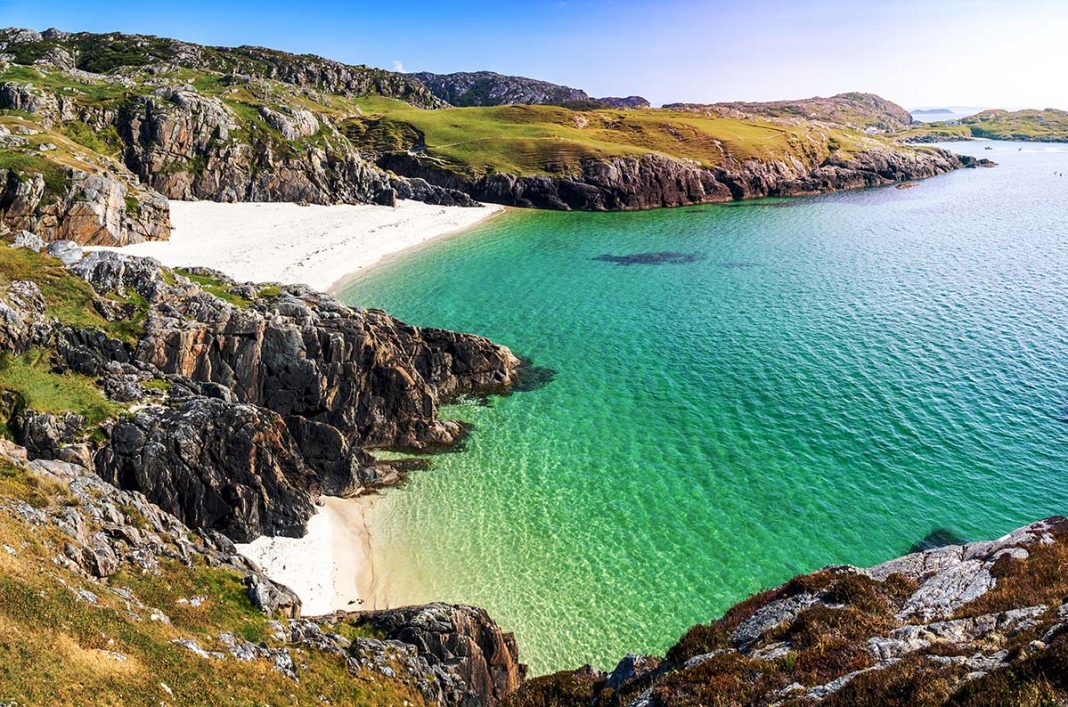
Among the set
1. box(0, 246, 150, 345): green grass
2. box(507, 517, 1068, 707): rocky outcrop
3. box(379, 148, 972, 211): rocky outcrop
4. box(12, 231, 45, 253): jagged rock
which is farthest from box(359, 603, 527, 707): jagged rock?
box(379, 148, 972, 211): rocky outcrop

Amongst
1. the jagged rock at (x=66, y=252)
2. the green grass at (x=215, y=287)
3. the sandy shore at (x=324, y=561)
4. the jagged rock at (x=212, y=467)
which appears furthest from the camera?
the green grass at (x=215, y=287)

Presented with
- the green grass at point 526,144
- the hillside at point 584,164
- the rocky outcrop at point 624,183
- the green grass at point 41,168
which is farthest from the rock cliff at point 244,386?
the green grass at point 526,144

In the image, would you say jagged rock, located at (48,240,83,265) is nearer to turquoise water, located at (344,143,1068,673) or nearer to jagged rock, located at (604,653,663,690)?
turquoise water, located at (344,143,1068,673)

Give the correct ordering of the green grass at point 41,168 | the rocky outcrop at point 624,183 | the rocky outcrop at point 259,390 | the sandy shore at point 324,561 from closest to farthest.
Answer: the sandy shore at point 324,561
the rocky outcrop at point 259,390
the green grass at point 41,168
the rocky outcrop at point 624,183

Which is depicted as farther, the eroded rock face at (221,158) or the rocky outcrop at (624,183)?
the rocky outcrop at (624,183)

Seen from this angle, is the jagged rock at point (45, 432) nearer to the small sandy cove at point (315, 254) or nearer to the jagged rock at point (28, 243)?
the small sandy cove at point (315, 254)

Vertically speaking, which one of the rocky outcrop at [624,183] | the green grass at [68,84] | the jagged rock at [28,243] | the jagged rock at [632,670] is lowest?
the jagged rock at [632,670]

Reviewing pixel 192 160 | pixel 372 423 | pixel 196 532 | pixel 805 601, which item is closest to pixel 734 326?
pixel 372 423

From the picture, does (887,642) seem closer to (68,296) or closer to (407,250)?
(68,296)
